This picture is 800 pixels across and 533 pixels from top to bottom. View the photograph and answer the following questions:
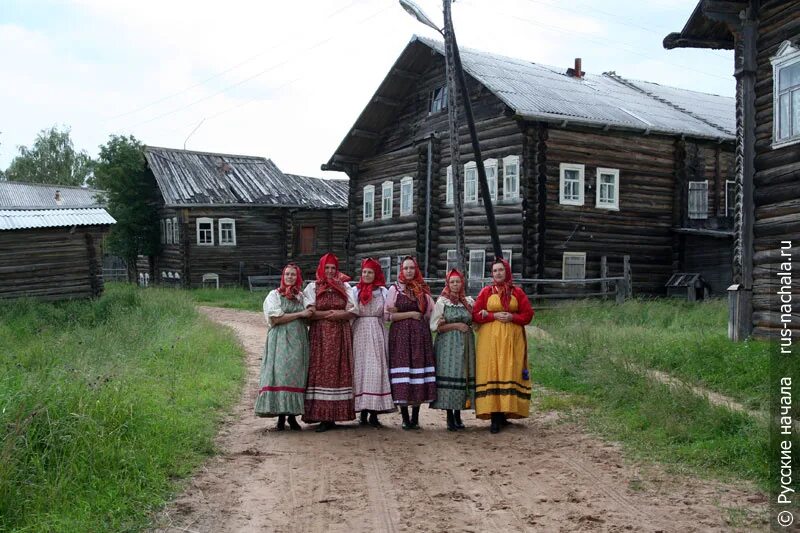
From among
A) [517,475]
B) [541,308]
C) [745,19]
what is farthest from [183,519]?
[541,308]

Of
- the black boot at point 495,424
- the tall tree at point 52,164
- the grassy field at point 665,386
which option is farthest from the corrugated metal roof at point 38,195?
the black boot at point 495,424

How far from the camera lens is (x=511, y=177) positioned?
19266 mm

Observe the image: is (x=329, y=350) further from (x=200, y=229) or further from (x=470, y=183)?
(x=200, y=229)

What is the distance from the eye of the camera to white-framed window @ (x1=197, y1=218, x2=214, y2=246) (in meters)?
30.9

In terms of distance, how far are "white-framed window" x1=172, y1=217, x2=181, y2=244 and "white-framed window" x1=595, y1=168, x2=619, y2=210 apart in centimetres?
1775

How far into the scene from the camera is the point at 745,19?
10969 mm

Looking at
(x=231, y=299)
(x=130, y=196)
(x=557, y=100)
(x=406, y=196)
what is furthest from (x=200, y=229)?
(x=557, y=100)

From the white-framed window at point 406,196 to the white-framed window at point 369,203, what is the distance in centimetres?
190

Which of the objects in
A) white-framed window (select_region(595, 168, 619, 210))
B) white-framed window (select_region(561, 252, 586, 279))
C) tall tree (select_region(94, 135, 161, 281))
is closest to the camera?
white-framed window (select_region(561, 252, 586, 279))

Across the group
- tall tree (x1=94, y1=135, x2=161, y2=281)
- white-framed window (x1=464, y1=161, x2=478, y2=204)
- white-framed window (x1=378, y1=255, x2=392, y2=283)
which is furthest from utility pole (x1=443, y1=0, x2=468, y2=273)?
tall tree (x1=94, y1=135, x2=161, y2=281)

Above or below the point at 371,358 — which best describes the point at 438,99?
above

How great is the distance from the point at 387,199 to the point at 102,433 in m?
19.4

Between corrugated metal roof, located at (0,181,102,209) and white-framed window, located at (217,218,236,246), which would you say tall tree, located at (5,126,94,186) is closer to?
corrugated metal roof, located at (0,181,102,209)

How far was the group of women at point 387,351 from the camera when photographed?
7129mm
